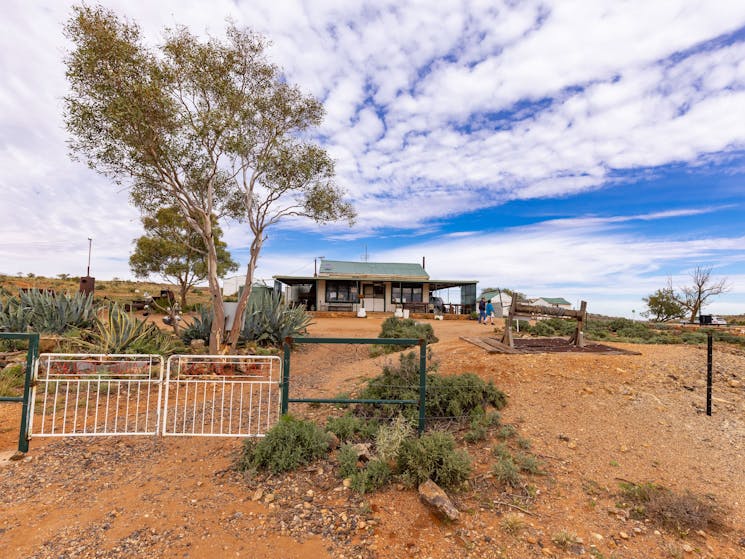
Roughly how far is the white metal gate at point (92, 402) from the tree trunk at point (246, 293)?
75.6 inches

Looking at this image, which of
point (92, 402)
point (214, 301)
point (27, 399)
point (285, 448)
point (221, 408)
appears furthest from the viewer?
point (214, 301)

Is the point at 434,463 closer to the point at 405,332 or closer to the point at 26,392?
the point at 26,392

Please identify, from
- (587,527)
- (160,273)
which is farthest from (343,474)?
(160,273)

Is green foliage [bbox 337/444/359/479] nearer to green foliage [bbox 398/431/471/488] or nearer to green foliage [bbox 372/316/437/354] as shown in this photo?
green foliage [bbox 398/431/471/488]

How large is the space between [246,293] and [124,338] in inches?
121

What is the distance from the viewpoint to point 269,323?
40.5 feet

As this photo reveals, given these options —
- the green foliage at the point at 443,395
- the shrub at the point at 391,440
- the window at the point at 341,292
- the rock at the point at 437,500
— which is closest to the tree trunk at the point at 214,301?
the green foliage at the point at 443,395

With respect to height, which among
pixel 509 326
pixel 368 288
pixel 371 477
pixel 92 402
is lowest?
pixel 92 402

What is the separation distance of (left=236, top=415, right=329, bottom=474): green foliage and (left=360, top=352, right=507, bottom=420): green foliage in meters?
1.36

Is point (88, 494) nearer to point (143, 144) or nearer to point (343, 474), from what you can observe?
point (343, 474)

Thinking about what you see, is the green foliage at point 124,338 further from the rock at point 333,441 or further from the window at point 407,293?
the window at point 407,293

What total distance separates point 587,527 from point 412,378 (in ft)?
10.4

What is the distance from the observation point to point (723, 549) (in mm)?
2891

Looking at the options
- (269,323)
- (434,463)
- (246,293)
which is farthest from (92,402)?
(434,463)
